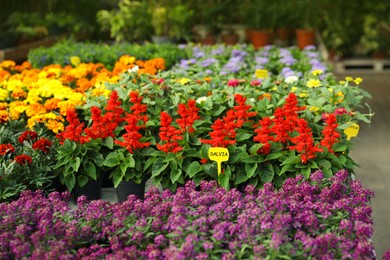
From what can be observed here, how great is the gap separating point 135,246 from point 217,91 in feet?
5.65

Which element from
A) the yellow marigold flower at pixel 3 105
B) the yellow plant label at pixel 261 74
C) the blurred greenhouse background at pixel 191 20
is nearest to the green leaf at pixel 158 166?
the yellow marigold flower at pixel 3 105

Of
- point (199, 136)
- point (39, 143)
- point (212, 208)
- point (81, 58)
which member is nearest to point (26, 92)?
point (39, 143)

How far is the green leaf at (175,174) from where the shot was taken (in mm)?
2899

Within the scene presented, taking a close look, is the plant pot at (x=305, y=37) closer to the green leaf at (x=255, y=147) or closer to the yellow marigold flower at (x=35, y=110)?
the yellow marigold flower at (x=35, y=110)

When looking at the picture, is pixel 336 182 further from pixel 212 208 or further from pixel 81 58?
pixel 81 58

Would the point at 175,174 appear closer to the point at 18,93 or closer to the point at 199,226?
the point at 199,226

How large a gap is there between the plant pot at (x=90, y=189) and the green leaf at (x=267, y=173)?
774 millimetres

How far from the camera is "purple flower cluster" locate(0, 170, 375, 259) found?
200 cm

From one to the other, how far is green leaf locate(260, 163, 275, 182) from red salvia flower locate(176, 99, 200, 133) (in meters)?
0.37

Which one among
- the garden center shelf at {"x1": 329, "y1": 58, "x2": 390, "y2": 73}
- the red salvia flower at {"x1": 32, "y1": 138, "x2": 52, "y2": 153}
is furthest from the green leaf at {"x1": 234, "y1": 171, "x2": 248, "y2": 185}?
the garden center shelf at {"x1": 329, "y1": 58, "x2": 390, "y2": 73}

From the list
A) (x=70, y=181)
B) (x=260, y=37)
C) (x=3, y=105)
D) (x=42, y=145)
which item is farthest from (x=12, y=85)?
(x=260, y=37)

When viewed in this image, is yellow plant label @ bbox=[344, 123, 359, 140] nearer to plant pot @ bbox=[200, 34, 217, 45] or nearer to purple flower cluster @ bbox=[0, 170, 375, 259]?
purple flower cluster @ bbox=[0, 170, 375, 259]

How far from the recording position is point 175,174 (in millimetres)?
2930

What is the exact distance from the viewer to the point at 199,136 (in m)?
3.23
